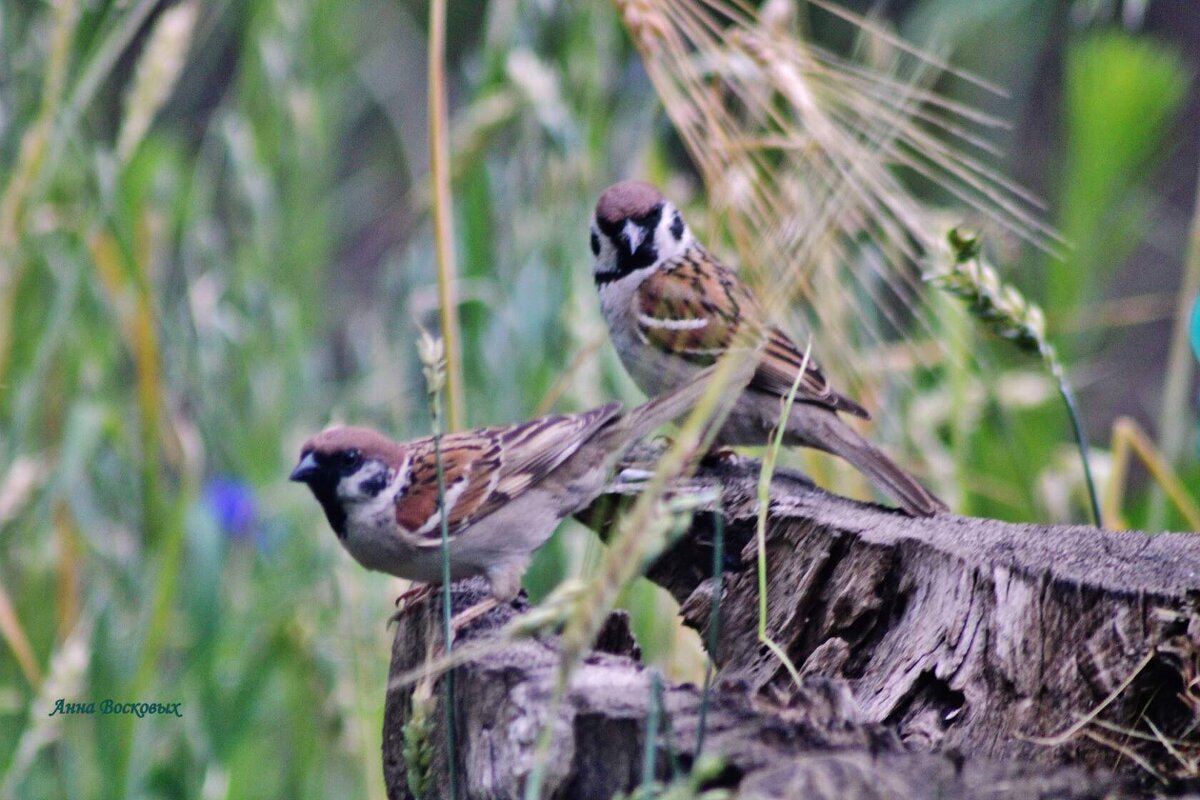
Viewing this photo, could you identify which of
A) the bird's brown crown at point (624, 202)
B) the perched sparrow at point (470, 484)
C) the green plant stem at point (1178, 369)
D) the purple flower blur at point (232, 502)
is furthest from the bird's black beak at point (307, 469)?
the green plant stem at point (1178, 369)

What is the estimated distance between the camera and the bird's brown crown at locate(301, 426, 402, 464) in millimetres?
2021

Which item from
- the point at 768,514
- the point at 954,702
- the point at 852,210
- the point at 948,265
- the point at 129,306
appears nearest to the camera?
the point at 954,702

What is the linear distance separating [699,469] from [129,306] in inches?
55.3

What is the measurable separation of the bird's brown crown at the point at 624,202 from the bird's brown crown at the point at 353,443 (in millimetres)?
788

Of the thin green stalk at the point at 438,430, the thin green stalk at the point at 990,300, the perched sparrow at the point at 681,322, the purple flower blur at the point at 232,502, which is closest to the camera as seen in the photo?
the thin green stalk at the point at 438,430

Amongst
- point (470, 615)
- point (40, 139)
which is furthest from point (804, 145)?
Result: point (40, 139)

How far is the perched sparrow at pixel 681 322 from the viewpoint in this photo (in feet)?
8.07

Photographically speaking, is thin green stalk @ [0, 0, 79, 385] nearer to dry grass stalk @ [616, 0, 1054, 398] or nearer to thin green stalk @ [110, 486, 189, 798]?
thin green stalk @ [110, 486, 189, 798]

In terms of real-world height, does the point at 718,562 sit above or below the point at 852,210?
below

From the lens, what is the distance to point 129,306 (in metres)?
3.00

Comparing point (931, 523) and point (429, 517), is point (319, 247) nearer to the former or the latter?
point (429, 517)

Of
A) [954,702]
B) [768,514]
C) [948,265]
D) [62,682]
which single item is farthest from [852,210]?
[62,682]

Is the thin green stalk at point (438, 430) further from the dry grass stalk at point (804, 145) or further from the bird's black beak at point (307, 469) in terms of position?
the bird's black beak at point (307, 469)

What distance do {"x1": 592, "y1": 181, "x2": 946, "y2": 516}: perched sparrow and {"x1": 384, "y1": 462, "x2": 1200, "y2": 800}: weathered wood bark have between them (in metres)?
0.56
